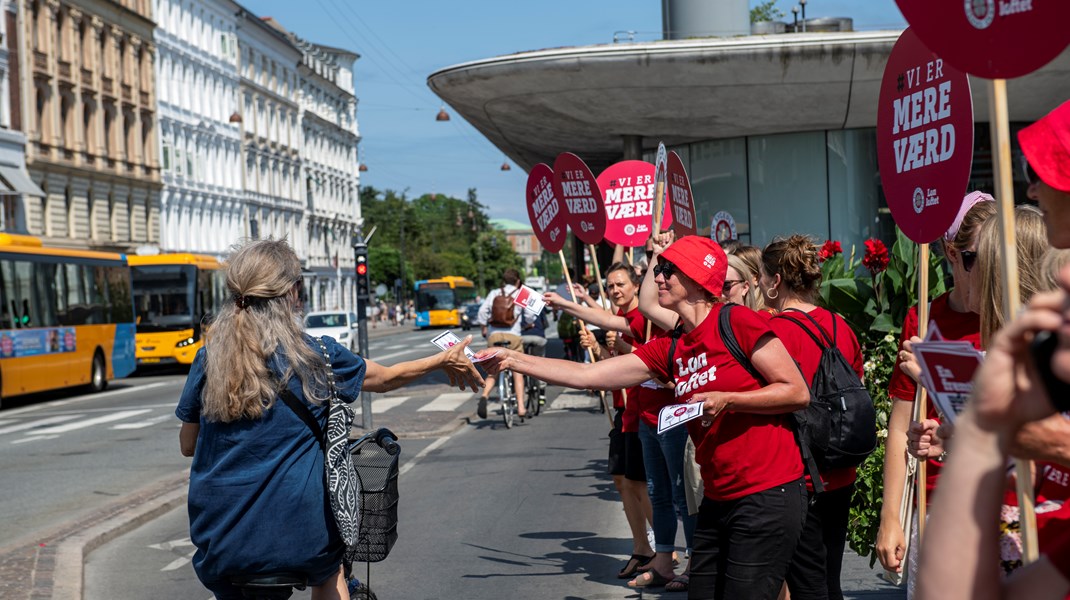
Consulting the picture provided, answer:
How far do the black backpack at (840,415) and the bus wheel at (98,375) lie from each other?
25315 mm

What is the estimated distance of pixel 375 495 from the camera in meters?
4.43

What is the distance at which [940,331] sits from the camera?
138 inches

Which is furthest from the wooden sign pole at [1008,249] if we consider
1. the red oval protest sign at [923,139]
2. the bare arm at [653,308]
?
the bare arm at [653,308]

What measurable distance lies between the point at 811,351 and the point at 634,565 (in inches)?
114

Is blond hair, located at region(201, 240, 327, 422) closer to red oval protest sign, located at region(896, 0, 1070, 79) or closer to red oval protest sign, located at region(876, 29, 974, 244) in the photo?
red oval protest sign, located at region(876, 29, 974, 244)

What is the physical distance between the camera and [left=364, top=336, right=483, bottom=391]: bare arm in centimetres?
440

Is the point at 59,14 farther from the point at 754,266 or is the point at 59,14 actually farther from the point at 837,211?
the point at 754,266

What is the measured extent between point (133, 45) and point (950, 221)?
201 ft

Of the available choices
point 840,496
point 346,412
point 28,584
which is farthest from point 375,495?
point 28,584

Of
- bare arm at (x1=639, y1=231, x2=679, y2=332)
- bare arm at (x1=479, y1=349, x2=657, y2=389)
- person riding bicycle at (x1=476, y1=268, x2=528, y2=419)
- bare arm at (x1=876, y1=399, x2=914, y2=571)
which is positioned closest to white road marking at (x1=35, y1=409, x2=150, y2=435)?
person riding bicycle at (x1=476, y1=268, x2=528, y2=419)

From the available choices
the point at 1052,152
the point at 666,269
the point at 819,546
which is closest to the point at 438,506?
the point at 819,546

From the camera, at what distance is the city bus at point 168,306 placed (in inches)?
1332

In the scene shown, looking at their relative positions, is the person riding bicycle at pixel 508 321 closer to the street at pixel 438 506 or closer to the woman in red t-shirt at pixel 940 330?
the street at pixel 438 506

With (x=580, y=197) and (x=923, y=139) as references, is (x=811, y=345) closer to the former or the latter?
(x=923, y=139)
